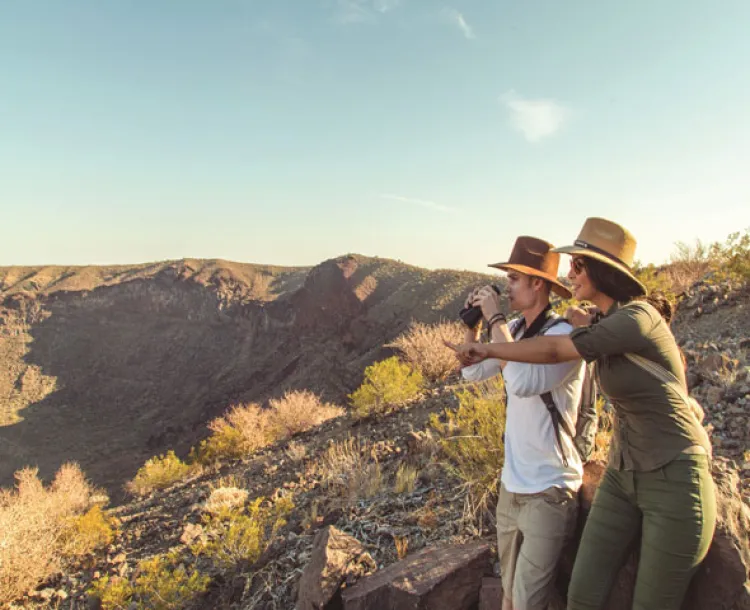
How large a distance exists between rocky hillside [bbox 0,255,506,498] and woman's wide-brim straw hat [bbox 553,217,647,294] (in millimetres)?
22884

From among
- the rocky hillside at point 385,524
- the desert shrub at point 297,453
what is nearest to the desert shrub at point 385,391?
the rocky hillside at point 385,524

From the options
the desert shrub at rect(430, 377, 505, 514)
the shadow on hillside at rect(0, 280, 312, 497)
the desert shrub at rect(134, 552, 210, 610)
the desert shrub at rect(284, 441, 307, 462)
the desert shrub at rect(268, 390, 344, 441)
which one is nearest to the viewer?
the desert shrub at rect(430, 377, 505, 514)

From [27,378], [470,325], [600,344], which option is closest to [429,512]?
[470,325]

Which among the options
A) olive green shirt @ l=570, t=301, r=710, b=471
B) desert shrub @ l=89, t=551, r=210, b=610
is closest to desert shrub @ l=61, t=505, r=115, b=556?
desert shrub @ l=89, t=551, r=210, b=610

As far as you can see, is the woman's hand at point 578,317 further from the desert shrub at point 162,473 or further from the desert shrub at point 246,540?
the desert shrub at point 162,473

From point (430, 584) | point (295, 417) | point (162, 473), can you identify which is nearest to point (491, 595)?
point (430, 584)

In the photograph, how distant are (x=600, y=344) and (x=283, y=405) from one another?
13515 mm

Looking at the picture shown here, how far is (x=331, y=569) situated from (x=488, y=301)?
2.16m

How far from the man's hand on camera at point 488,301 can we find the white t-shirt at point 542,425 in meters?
0.25

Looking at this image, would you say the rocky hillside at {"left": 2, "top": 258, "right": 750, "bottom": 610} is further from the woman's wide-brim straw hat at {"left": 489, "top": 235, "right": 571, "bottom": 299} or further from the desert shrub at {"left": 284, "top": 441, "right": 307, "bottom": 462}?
the woman's wide-brim straw hat at {"left": 489, "top": 235, "right": 571, "bottom": 299}

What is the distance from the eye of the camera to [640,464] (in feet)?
5.59

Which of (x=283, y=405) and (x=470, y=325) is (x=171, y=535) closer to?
(x=470, y=325)

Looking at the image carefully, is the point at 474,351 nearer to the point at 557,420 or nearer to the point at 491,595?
the point at 557,420

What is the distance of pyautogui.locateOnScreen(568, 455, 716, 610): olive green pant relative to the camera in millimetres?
1616
